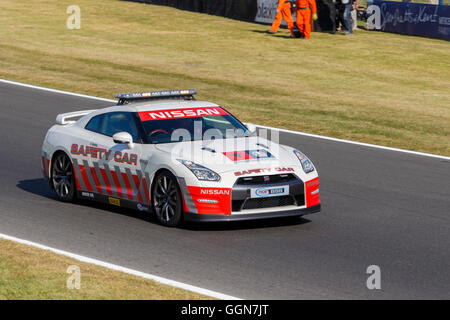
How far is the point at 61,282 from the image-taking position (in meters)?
7.98

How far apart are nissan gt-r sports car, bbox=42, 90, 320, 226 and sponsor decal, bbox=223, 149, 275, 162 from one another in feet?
0.05

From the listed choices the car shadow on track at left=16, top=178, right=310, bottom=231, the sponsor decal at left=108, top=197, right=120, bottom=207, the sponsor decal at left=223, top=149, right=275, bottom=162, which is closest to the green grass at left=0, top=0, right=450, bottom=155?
the car shadow on track at left=16, top=178, right=310, bottom=231

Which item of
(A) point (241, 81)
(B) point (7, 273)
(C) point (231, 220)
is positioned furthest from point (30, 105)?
(B) point (7, 273)

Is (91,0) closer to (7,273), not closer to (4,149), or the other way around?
(4,149)

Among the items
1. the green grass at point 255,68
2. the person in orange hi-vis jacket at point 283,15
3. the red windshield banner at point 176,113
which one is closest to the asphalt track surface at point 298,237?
the red windshield banner at point 176,113

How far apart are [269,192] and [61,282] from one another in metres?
3.12

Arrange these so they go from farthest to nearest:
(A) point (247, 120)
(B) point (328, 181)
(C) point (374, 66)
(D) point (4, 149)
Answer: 1. (C) point (374, 66)
2. (A) point (247, 120)
3. (D) point (4, 149)
4. (B) point (328, 181)

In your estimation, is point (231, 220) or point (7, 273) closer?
point (7, 273)

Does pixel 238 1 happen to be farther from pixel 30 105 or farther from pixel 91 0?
pixel 30 105

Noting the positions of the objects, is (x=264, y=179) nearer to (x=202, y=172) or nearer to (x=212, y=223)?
(x=202, y=172)

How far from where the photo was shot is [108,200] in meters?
11.6

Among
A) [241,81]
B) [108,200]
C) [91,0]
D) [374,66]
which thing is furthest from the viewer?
[91,0]

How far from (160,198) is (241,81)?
1537 centimetres

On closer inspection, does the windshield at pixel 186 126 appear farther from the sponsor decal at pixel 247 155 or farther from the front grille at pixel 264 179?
the front grille at pixel 264 179
